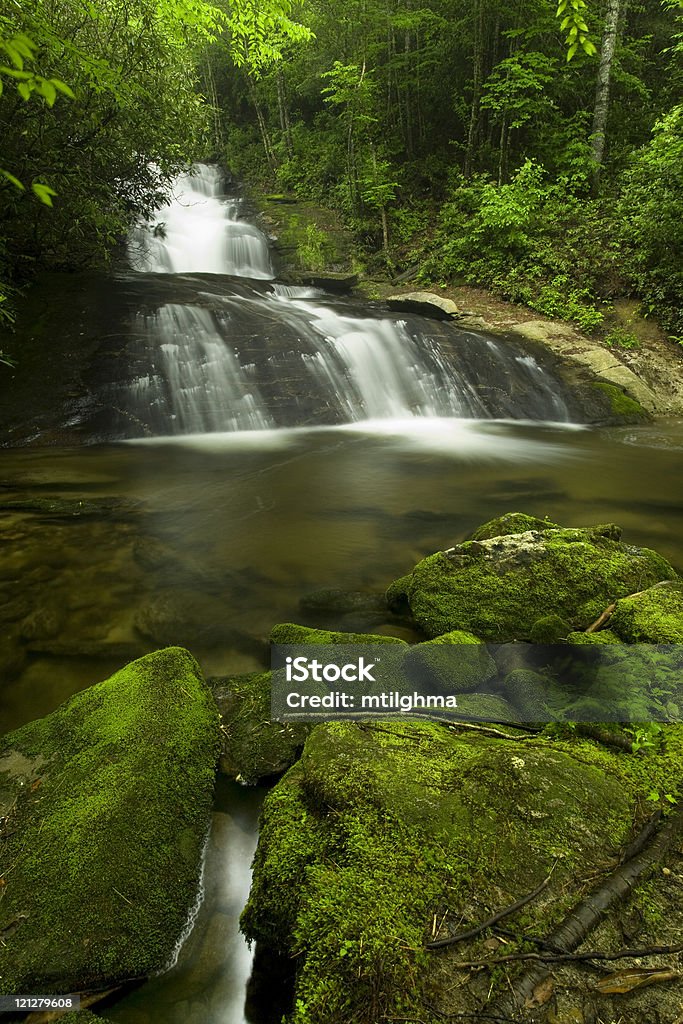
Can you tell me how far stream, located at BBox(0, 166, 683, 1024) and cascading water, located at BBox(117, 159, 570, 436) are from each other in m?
0.05

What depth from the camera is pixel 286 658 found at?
302 cm

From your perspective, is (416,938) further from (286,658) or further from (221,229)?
(221,229)

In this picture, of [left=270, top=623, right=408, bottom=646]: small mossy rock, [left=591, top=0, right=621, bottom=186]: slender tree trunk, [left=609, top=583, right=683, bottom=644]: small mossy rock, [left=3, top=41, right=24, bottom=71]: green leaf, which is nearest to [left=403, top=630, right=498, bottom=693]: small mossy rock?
[left=270, top=623, right=408, bottom=646]: small mossy rock

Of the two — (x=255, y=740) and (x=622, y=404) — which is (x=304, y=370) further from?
(x=255, y=740)

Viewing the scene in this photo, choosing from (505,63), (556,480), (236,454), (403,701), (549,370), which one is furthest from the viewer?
(505,63)

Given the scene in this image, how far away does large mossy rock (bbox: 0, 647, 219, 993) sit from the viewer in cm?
156

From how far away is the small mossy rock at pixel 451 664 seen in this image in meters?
2.51

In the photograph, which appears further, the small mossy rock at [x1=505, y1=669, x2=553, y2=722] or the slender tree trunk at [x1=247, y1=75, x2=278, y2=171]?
the slender tree trunk at [x1=247, y1=75, x2=278, y2=171]

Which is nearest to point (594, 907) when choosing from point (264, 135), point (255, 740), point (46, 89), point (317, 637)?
point (255, 740)

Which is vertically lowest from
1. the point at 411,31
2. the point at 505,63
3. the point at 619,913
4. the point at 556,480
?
the point at 556,480

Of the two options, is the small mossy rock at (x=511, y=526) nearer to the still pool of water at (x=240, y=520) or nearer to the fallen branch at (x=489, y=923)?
the still pool of water at (x=240, y=520)

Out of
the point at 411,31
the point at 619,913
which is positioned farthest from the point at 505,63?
the point at 619,913

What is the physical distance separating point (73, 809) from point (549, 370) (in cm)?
1210

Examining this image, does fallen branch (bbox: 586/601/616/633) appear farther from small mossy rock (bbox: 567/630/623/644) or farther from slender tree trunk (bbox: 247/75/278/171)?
slender tree trunk (bbox: 247/75/278/171)
